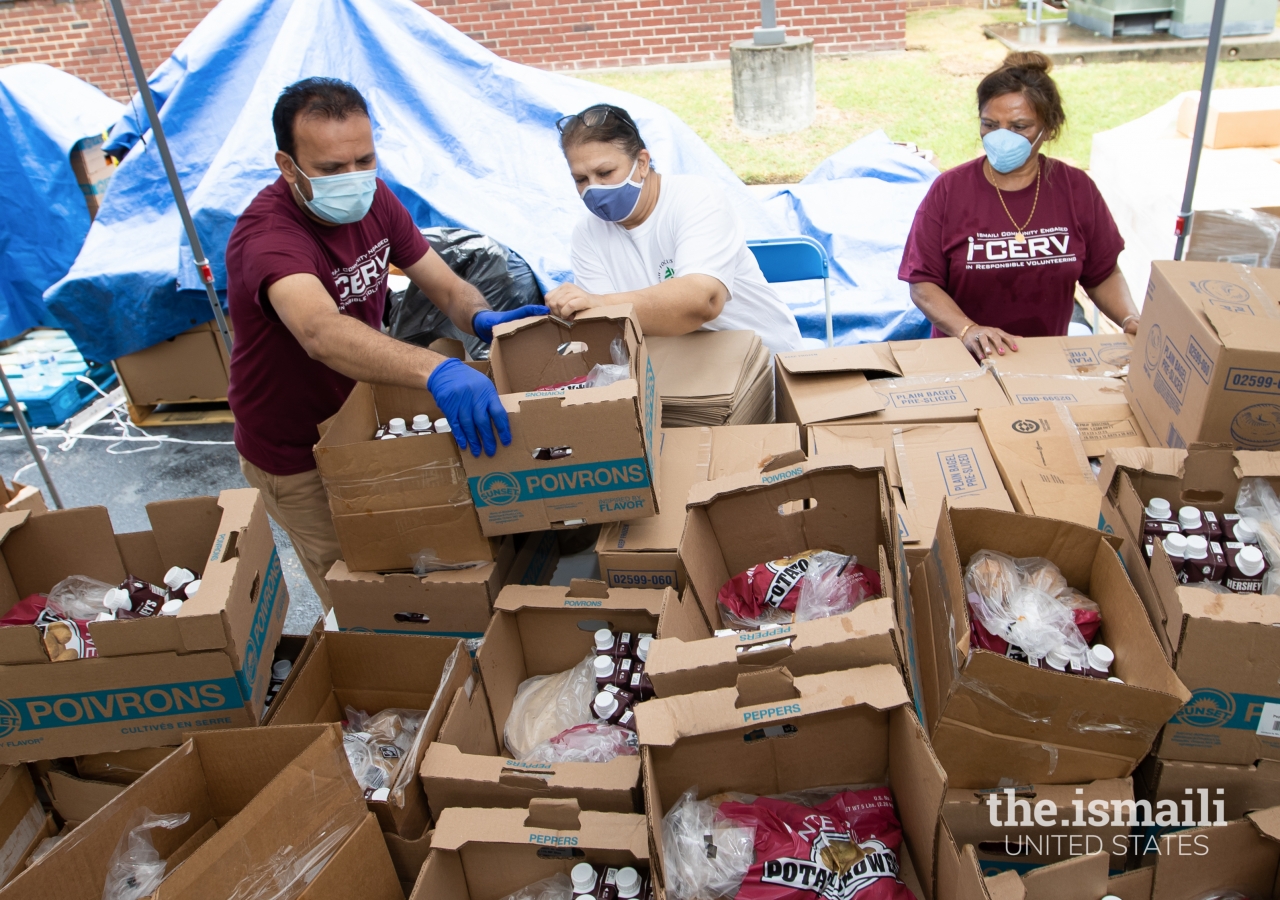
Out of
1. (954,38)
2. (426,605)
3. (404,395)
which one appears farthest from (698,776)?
(954,38)

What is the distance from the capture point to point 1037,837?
1.49 meters

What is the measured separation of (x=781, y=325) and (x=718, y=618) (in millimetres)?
1249

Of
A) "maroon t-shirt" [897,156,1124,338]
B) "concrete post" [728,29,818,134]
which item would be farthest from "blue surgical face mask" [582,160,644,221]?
"concrete post" [728,29,818,134]

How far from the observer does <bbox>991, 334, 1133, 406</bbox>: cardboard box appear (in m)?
2.32

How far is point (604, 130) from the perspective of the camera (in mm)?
2465

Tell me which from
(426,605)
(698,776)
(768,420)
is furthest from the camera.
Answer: (768,420)

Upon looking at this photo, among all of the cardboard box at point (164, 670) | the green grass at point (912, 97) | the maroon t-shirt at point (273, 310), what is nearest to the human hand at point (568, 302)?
the maroon t-shirt at point (273, 310)

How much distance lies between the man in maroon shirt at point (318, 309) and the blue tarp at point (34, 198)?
457 cm

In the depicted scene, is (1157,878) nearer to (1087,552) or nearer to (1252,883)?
(1252,883)

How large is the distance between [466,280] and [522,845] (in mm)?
2943

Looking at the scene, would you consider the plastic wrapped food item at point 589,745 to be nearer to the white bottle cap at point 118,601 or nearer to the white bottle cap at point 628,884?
the white bottle cap at point 628,884

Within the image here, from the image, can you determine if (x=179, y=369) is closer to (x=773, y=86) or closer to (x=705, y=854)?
(x=705, y=854)

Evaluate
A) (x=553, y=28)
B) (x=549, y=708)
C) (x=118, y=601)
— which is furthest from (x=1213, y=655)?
(x=553, y=28)

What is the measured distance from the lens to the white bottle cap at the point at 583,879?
1.44m
